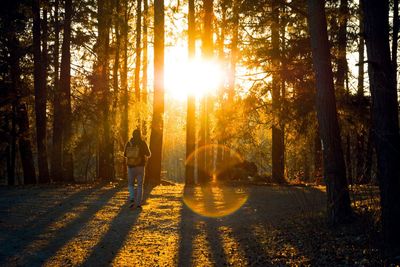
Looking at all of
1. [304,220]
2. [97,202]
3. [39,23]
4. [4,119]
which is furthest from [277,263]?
[4,119]

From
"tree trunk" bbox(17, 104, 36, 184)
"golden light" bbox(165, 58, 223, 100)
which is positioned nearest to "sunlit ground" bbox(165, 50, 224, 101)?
"golden light" bbox(165, 58, 223, 100)

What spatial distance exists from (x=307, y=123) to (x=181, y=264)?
871cm

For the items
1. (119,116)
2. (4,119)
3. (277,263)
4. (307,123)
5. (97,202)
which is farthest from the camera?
(4,119)

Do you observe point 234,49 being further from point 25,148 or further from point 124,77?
point 25,148

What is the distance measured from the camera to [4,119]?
24.2 meters

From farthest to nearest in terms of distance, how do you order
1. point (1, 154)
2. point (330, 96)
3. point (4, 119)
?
1. point (1, 154)
2. point (4, 119)
3. point (330, 96)

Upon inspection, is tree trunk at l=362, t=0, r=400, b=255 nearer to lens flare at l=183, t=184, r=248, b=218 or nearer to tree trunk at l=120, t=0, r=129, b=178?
lens flare at l=183, t=184, r=248, b=218

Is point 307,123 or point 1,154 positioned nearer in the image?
point 307,123

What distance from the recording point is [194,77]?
65.7 feet

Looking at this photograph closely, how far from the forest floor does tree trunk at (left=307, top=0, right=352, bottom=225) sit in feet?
1.51

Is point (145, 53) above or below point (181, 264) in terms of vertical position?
above

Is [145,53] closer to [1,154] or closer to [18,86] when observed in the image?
[18,86]

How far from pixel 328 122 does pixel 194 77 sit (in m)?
12.4

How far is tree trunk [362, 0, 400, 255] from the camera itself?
6.15m
